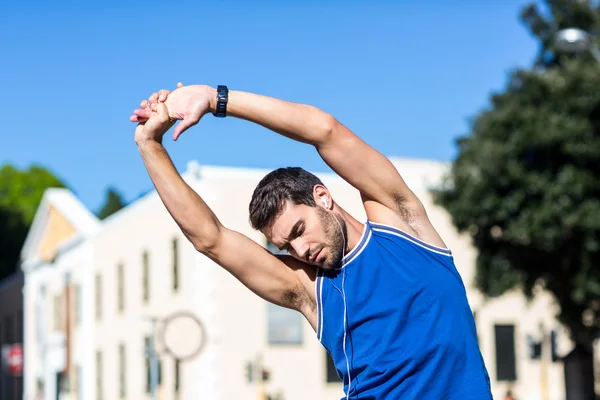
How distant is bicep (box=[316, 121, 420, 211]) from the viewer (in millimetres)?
3510

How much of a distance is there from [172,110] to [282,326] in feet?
90.6

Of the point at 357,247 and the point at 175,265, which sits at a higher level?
the point at 175,265

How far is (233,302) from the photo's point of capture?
30281 millimetres

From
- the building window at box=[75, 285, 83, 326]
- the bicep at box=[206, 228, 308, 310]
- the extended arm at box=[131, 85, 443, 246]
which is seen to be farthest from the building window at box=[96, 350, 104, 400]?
the extended arm at box=[131, 85, 443, 246]

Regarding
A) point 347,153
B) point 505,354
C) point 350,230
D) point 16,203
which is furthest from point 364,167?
point 16,203

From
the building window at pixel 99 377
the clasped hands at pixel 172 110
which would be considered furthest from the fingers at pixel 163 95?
the building window at pixel 99 377

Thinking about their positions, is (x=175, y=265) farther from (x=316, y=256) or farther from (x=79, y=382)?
(x=316, y=256)

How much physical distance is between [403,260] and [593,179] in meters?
21.5

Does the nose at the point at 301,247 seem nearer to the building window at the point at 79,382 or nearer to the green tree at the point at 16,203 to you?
the building window at the point at 79,382

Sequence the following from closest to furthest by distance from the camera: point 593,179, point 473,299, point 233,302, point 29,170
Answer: point 593,179
point 233,302
point 473,299
point 29,170

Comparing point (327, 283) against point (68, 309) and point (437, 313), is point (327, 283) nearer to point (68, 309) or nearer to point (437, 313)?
point (437, 313)

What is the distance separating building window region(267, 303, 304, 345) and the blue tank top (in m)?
27.2

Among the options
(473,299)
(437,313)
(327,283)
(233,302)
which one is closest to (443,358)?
(437,313)

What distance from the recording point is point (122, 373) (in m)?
36.0
